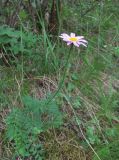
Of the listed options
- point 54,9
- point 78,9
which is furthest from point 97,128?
point 78,9

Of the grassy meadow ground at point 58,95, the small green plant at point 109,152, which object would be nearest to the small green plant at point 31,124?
the grassy meadow ground at point 58,95

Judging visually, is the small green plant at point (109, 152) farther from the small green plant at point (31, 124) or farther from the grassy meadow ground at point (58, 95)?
the small green plant at point (31, 124)

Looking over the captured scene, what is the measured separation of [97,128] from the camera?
2.34m

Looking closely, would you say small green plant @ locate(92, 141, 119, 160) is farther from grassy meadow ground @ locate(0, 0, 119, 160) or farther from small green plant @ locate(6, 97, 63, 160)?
small green plant @ locate(6, 97, 63, 160)

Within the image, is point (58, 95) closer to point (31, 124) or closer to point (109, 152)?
point (31, 124)

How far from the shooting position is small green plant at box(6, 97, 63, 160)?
6.78 ft

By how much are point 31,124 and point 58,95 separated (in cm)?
34

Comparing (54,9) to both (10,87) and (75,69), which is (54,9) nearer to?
(75,69)

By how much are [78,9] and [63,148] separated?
1492mm

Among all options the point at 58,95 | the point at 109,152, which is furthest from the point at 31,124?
the point at 109,152

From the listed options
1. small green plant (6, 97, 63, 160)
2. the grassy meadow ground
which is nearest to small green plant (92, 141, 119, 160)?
the grassy meadow ground

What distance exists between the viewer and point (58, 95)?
239 cm

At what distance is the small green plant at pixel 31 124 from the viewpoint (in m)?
2.07

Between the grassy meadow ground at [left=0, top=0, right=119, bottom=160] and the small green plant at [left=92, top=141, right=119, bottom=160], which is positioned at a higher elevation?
the grassy meadow ground at [left=0, top=0, right=119, bottom=160]
